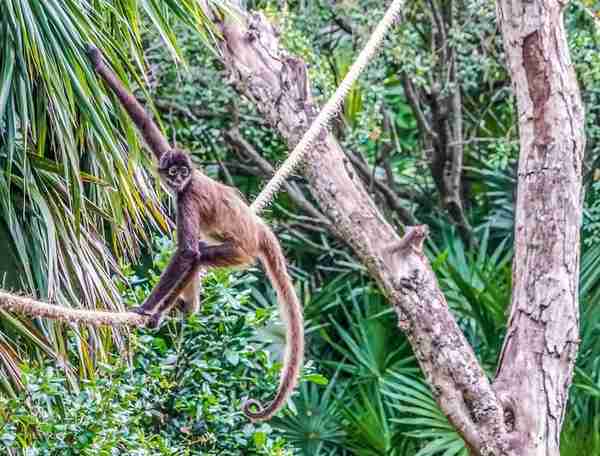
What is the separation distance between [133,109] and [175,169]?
0.45m

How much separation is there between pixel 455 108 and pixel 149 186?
428 centimetres

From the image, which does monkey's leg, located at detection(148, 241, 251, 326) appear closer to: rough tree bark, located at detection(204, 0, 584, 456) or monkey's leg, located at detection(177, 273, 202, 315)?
monkey's leg, located at detection(177, 273, 202, 315)

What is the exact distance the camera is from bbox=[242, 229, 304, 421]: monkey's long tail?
401 cm

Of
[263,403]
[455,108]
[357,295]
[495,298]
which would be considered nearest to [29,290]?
[263,403]

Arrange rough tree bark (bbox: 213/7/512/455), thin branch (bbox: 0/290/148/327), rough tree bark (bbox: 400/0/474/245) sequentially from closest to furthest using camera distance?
thin branch (bbox: 0/290/148/327) < rough tree bark (bbox: 213/7/512/455) < rough tree bark (bbox: 400/0/474/245)

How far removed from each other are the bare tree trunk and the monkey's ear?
5.15 ft

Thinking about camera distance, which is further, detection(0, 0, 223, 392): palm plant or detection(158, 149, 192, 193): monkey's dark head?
detection(0, 0, 223, 392): palm plant

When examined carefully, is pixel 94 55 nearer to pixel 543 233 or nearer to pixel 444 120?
pixel 543 233

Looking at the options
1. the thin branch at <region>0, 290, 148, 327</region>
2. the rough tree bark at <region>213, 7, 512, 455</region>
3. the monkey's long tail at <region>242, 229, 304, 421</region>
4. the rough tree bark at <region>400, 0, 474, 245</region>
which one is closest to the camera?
the thin branch at <region>0, 290, 148, 327</region>

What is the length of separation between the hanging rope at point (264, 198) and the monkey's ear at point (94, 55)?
0.78 m

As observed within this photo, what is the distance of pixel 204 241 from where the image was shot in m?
4.47

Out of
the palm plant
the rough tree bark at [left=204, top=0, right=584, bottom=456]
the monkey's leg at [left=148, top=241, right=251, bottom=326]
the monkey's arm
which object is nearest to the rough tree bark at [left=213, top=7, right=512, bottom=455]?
the rough tree bark at [left=204, top=0, right=584, bottom=456]

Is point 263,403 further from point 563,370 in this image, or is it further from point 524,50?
point 524,50

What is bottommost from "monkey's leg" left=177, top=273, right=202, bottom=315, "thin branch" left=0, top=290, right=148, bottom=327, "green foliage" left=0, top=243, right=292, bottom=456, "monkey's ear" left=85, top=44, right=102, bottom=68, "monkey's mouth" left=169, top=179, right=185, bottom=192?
"green foliage" left=0, top=243, right=292, bottom=456
